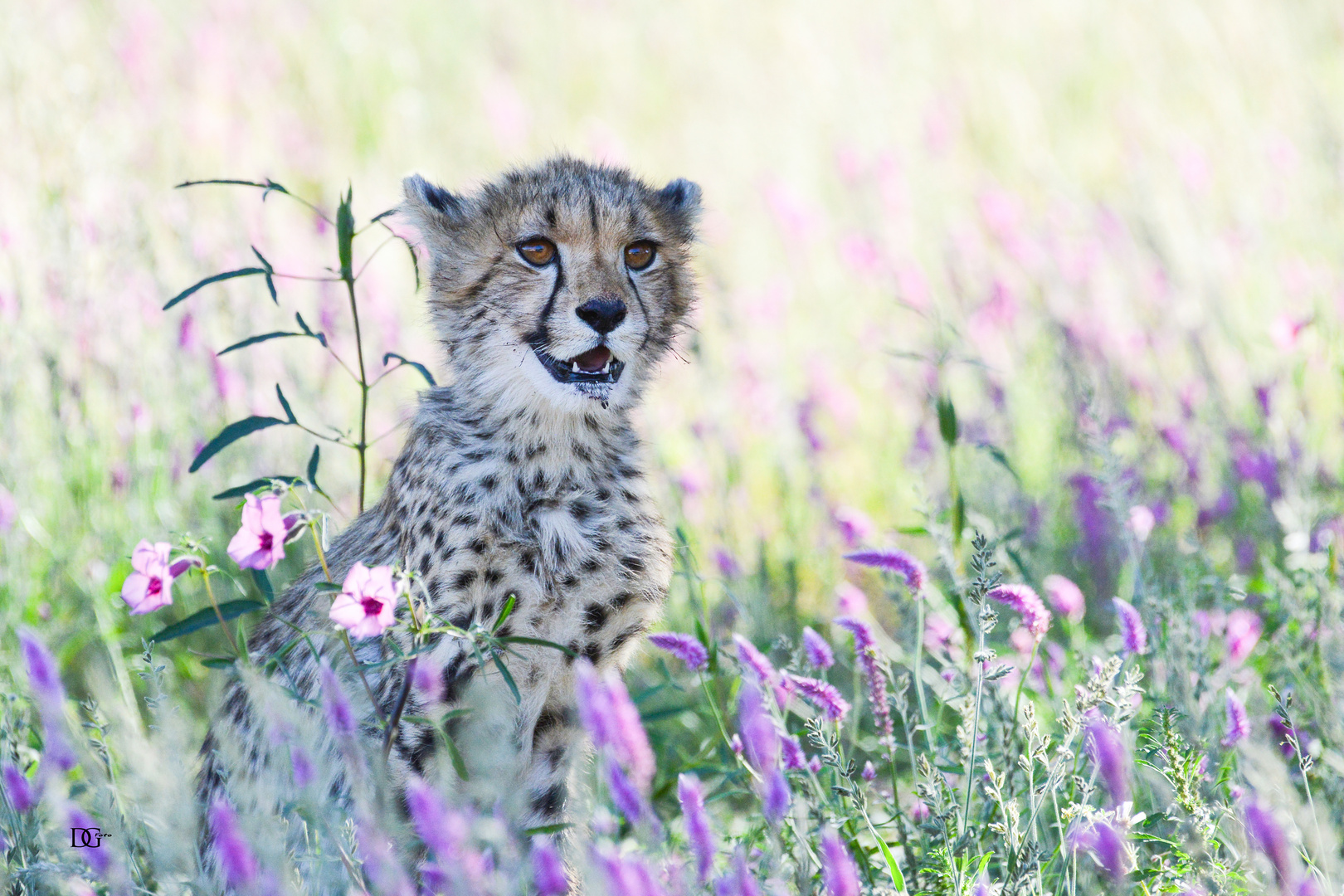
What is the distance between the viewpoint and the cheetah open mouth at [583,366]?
2.82m

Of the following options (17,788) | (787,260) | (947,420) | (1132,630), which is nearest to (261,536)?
(17,788)

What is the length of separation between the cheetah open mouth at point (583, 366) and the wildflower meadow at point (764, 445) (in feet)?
0.97

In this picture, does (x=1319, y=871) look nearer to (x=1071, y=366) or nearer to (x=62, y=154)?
(x=1071, y=366)

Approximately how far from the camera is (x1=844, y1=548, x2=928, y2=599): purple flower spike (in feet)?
7.28

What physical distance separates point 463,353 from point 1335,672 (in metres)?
2.08

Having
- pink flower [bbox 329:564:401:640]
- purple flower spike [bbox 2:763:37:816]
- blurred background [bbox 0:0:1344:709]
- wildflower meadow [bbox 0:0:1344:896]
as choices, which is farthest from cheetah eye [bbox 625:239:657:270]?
purple flower spike [bbox 2:763:37:816]

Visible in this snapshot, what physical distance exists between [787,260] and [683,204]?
3.87 m

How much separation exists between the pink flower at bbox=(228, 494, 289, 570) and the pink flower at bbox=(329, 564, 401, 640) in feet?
0.72

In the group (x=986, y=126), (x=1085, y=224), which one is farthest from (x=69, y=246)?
(x=986, y=126)

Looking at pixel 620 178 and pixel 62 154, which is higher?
pixel 62 154

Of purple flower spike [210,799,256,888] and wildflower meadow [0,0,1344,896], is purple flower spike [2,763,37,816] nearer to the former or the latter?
wildflower meadow [0,0,1344,896]

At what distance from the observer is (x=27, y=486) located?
4242mm

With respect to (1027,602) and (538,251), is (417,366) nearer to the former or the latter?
(538,251)

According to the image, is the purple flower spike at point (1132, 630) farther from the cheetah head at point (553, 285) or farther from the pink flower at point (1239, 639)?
the cheetah head at point (553, 285)
